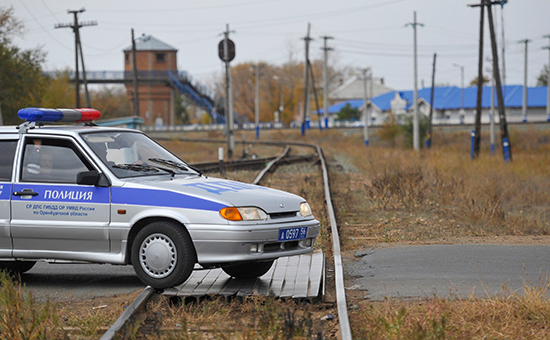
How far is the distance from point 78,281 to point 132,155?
1501 mm

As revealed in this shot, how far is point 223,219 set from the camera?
20.5 feet

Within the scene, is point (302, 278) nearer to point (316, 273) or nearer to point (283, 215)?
point (316, 273)

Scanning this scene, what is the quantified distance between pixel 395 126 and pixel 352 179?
124 feet

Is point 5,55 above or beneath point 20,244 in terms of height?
above

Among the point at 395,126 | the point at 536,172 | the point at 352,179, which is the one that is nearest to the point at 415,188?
the point at 352,179

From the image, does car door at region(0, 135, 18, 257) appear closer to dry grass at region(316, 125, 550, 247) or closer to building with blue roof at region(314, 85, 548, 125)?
dry grass at region(316, 125, 550, 247)

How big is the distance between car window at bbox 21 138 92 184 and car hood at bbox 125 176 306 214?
25.9 inches

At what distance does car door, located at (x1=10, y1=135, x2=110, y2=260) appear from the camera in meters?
6.71

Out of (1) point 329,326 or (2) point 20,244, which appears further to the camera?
(2) point 20,244

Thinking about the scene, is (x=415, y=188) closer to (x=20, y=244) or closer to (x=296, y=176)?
(x=296, y=176)

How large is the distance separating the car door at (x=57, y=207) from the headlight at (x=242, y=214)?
1.20m

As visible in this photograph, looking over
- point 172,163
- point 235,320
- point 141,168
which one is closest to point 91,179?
point 141,168

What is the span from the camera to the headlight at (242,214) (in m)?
6.27

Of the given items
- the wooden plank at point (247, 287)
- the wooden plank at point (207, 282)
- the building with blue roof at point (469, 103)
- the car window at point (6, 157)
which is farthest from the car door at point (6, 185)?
the building with blue roof at point (469, 103)
